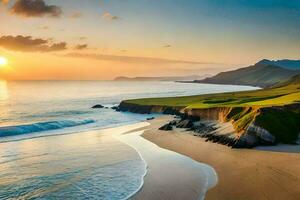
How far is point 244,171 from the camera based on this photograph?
26.4 metres

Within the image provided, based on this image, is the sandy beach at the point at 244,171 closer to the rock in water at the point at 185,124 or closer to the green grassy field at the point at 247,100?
the rock in water at the point at 185,124

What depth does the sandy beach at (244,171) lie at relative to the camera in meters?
21.0

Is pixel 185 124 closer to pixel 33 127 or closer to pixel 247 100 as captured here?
pixel 247 100

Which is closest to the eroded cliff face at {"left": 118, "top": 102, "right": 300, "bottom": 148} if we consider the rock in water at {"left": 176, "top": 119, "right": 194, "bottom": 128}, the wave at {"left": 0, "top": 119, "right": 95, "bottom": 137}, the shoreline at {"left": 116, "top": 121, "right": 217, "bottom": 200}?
the rock in water at {"left": 176, "top": 119, "right": 194, "bottom": 128}

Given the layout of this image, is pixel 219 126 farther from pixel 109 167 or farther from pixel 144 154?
pixel 109 167

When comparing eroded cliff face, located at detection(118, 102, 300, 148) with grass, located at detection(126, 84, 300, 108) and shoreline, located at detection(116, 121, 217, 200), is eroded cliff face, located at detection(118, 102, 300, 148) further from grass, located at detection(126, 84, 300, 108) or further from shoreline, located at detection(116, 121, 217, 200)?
shoreline, located at detection(116, 121, 217, 200)

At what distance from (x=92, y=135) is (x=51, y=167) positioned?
2049 cm

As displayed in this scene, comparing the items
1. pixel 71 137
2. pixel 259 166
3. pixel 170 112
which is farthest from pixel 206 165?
pixel 170 112

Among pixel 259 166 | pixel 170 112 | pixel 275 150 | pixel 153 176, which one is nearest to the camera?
pixel 153 176

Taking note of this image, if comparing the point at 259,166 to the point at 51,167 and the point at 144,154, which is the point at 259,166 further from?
the point at 51,167

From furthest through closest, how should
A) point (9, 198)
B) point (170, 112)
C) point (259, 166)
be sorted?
point (170, 112) < point (259, 166) < point (9, 198)

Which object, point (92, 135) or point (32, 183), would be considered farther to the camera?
point (92, 135)

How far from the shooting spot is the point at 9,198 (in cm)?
2075

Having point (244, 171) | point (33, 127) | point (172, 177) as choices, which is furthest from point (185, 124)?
point (172, 177)
